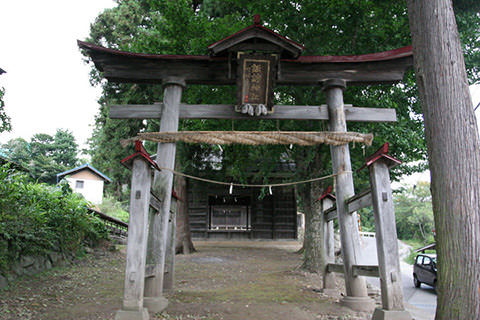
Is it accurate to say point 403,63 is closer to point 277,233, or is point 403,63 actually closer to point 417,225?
point 277,233

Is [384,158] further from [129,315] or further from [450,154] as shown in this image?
[129,315]

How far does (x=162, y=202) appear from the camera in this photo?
5250 millimetres

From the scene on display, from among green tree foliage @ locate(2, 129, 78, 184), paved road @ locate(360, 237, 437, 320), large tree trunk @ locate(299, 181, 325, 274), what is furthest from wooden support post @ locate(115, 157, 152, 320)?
green tree foliage @ locate(2, 129, 78, 184)

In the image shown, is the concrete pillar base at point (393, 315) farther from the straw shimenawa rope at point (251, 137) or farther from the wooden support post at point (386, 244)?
the straw shimenawa rope at point (251, 137)

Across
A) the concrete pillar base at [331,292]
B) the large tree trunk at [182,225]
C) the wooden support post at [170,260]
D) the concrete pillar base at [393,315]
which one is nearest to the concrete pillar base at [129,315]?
the wooden support post at [170,260]

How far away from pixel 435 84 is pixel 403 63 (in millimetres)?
3296

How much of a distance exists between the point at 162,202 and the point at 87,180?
84.5ft

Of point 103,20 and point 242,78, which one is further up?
point 103,20

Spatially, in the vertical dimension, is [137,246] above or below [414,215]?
below

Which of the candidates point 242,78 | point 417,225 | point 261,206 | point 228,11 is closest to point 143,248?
point 242,78

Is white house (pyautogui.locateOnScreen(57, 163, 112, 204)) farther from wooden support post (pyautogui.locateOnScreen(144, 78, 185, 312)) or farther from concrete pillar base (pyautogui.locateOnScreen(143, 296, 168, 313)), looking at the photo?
concrete pillar base (pyautogui.locateOnScreen(143, 296, 168, 313))

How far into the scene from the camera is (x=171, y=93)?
576 centimetres

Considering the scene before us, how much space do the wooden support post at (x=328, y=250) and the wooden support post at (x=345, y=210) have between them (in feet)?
3.23

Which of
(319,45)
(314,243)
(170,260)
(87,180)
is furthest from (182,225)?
(87,180)
